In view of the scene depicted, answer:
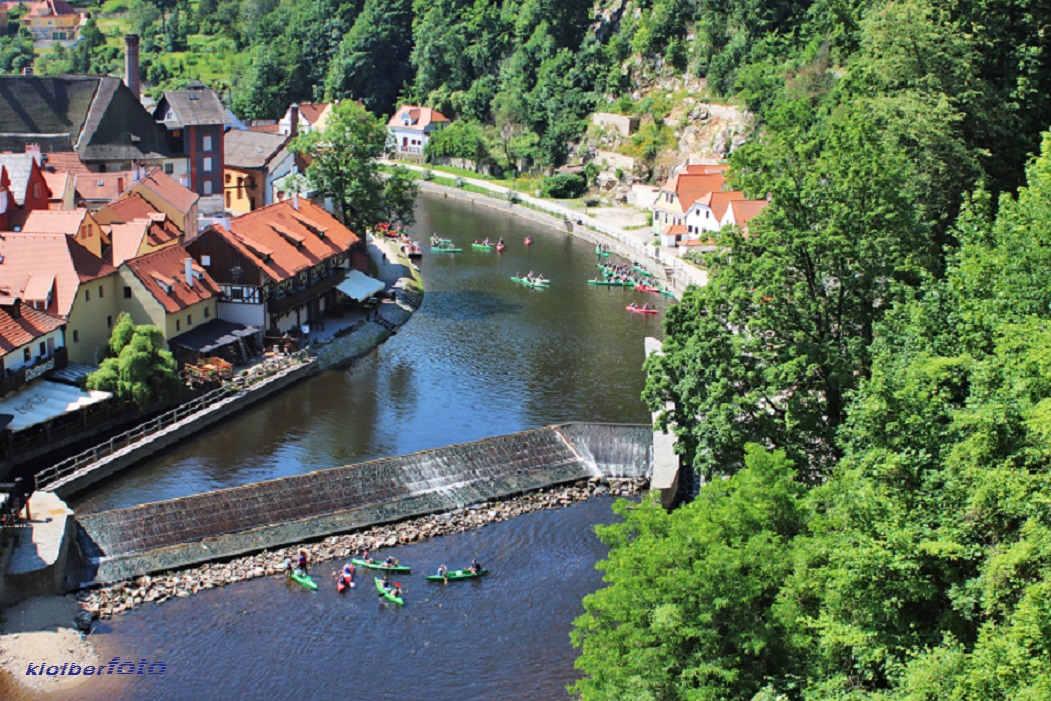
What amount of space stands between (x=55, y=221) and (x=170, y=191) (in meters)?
9.86

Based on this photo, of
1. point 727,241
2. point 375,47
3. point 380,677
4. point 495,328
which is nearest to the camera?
point 380,677

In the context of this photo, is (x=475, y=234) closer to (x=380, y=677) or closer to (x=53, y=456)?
(x=53, y=456)

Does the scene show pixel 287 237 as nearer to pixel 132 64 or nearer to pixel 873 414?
pixel 132 64

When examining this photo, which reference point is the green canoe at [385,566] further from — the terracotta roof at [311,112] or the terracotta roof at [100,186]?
the terracotta roof at [311,112]

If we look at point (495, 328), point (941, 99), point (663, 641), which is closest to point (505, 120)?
point (495, 328)

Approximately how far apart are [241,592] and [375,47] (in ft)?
342

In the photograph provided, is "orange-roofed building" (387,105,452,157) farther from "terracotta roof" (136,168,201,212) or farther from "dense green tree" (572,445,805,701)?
"dense green tree" (572,445,805,701)

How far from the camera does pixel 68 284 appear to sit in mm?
47156

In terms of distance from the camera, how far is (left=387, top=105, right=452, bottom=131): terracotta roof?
121m

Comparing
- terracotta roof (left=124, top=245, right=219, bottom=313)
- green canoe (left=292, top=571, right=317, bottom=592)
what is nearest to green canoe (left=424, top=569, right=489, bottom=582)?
green canoe (left=292, top=571, right=317, bottom=592)

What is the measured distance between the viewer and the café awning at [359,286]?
206ft

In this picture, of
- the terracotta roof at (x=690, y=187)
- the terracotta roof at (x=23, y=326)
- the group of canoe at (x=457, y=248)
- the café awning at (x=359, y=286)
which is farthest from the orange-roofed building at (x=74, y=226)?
the terracotta roof at (x=690, y=187)

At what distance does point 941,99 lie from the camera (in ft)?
143

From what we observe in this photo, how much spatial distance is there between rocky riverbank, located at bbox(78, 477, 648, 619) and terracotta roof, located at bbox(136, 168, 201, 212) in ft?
86.2
